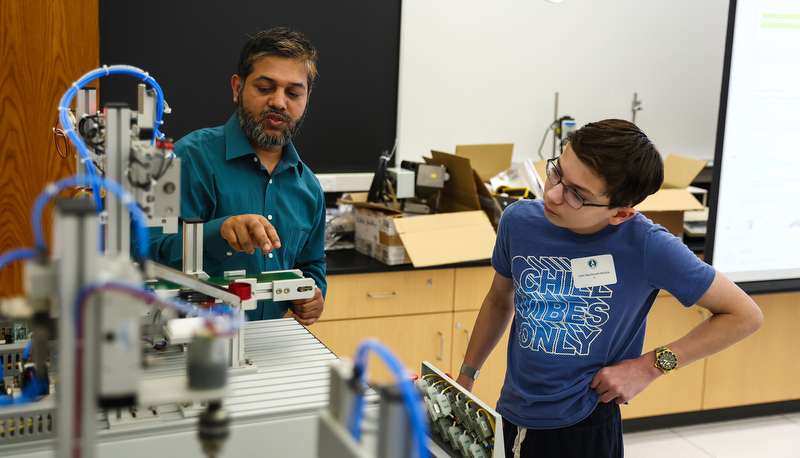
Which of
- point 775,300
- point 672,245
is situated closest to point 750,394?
point 775,300

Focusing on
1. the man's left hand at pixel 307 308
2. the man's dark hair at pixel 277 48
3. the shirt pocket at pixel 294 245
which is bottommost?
the man's left hand at pixel 307 308

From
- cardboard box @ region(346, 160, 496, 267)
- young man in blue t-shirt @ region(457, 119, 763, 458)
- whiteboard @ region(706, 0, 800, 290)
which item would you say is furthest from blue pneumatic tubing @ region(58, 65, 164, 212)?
whiteboard @ region(706, 0, 800, 290)

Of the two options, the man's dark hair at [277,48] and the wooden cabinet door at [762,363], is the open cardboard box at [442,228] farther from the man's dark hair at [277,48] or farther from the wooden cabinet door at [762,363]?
the wooden cabinet door at [762,363]

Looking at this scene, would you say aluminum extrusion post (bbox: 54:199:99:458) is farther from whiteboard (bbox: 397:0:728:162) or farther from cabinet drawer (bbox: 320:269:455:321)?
whiteboard (bbox: 397:0:728:162)

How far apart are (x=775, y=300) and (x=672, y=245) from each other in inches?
87.8

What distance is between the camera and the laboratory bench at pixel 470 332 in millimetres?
2904

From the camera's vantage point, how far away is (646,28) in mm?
3969

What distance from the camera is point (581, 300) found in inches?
61.6

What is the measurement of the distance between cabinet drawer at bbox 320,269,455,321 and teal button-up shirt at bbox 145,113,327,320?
2.43ft

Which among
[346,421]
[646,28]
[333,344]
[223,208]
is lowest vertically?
[333,344]

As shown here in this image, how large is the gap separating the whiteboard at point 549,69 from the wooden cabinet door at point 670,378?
3.63ft

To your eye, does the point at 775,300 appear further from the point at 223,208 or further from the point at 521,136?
the point at 223,208

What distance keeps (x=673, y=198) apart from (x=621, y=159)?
191cm

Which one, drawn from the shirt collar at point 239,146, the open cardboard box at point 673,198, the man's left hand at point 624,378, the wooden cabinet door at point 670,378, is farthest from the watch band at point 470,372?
the wooden cabinet door at point 670,378
